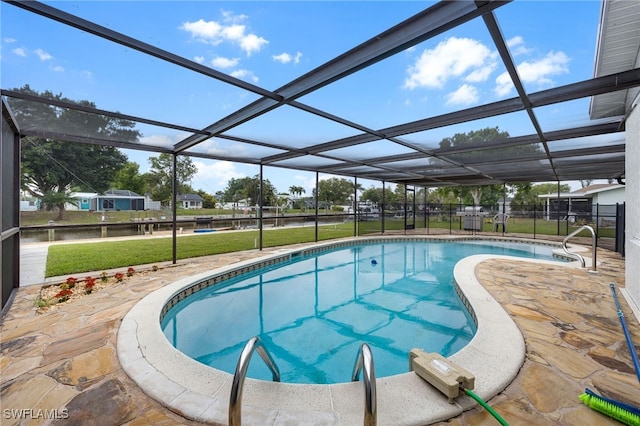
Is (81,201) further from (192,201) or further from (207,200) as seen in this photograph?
(207,200)

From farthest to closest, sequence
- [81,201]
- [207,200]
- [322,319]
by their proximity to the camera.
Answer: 1. [207,200]
2. [81,201]
3. [322,319]

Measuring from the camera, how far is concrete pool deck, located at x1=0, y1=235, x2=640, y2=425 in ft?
5.90

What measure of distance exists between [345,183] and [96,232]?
123 feet

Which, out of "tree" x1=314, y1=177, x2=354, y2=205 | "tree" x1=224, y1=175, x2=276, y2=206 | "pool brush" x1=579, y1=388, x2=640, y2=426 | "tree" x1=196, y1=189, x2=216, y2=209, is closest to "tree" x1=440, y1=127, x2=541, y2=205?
"pool brush" x1=579, y1=388, x2=640, y2=426

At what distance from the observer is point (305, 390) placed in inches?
79.4

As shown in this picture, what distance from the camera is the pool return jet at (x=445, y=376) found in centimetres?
182

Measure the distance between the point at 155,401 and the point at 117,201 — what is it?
26551 millimetres

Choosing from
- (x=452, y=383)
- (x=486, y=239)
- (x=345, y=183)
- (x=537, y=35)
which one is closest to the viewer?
(x=452, y=383)

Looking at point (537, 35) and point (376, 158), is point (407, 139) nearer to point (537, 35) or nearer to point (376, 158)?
point (376, 158)

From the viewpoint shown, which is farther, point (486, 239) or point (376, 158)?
point (486, 239)

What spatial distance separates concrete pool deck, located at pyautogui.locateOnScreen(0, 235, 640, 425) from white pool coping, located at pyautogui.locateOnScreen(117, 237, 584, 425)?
0.04 meters

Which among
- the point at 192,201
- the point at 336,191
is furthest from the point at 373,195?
the point at 192,201

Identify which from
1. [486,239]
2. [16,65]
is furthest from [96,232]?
[486,239]

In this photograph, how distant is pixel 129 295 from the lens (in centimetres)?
409
